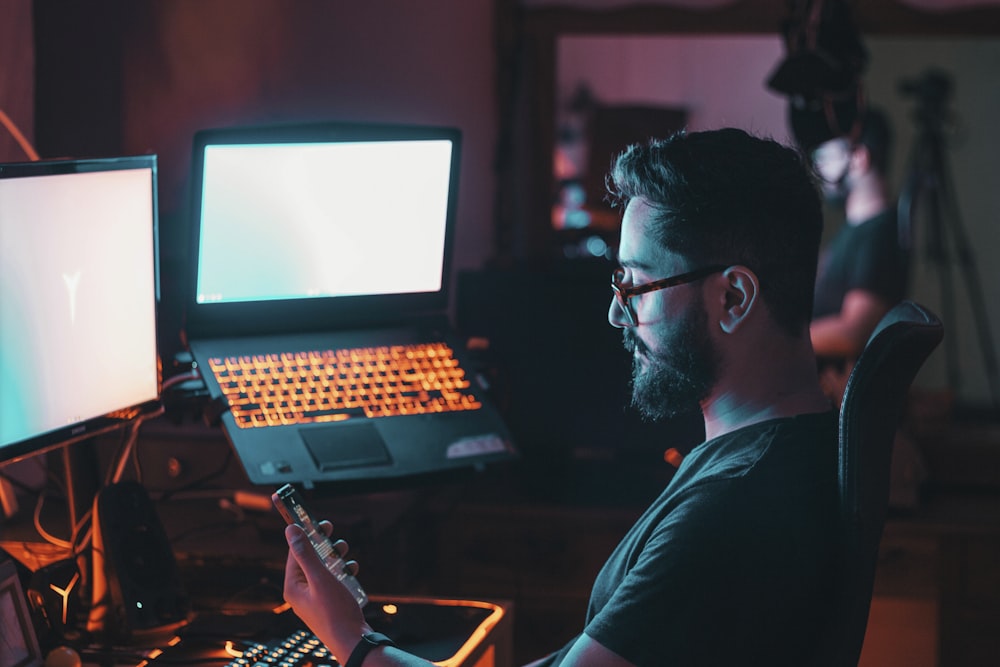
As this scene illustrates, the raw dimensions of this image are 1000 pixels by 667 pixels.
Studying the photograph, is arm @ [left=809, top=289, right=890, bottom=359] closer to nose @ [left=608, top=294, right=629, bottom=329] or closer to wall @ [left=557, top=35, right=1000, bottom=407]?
nose @ [left=608, top=294, right=629, bottom=329]

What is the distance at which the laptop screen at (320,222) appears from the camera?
1805 mm

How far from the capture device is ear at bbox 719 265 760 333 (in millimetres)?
1242

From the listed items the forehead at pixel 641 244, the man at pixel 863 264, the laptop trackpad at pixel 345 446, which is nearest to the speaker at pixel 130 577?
the laptop trackpad at pixel 345 446

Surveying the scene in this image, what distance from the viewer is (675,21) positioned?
2744mm

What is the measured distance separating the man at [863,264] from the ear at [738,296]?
69.0 inches

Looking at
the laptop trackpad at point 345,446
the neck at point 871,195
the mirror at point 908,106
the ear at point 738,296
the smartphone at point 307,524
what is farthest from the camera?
the mirror at point 908,106

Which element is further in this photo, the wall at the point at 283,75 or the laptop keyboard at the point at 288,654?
the wall at the point at 283,75

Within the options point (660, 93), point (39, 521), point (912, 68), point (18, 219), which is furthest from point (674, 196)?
point (660, 93)

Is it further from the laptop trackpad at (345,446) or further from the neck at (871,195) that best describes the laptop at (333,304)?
the neck at (871,195)

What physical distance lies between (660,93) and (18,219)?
16.8 feet

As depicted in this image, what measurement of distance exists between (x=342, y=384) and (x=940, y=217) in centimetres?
392

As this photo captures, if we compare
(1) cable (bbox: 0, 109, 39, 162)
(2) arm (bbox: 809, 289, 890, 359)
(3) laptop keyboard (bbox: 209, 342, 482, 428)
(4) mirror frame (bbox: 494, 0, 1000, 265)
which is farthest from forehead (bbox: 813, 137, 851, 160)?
(1) cable (bbox: 0, 109, 39, 162)

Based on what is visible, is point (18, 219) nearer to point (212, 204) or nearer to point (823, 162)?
point (212, 204)

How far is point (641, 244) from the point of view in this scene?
4.34 ft
